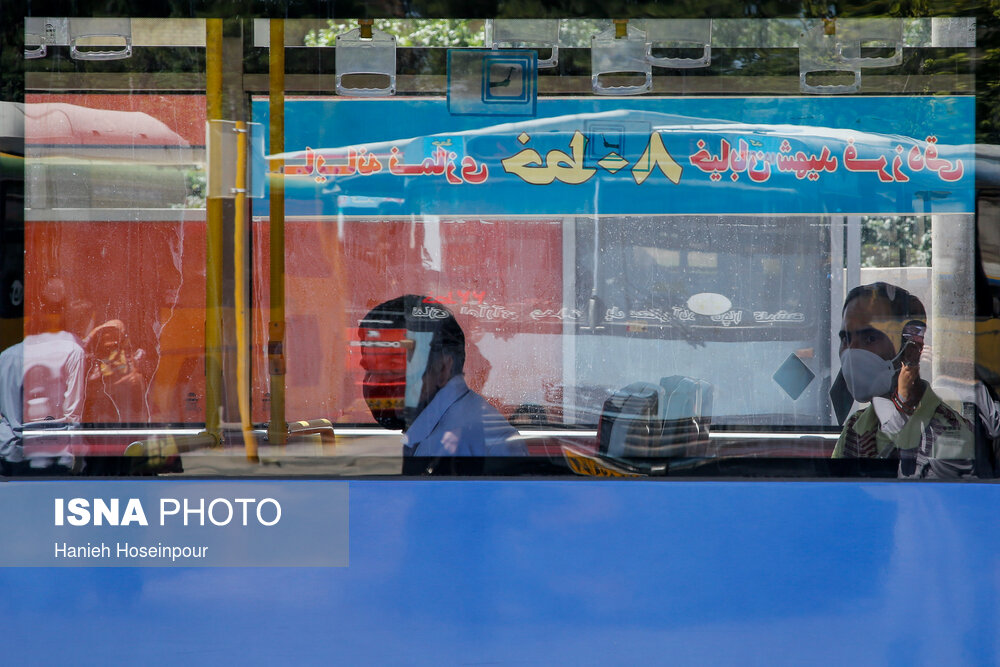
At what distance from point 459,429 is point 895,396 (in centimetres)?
110

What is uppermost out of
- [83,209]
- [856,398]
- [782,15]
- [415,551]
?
[782,15]

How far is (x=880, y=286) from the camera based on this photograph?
2.23 metres

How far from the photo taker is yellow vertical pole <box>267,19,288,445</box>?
2230 mm

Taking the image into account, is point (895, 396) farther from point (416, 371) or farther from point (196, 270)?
point (196, 270)

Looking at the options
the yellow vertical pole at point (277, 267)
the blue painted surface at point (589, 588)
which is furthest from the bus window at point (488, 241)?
the blue painted surface at point (589, 588)

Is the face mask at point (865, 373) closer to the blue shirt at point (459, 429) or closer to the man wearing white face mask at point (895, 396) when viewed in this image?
the man wearing white face mask at point (895, 396)

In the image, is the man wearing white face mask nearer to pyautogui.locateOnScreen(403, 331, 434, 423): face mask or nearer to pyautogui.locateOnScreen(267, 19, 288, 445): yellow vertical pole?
pyautogui.locateOnScreen(403, 331, 434, 423): face mask

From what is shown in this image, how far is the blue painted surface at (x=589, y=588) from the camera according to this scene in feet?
7.02

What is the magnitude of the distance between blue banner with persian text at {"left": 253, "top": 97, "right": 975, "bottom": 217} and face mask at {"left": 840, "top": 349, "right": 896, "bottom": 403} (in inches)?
14.4

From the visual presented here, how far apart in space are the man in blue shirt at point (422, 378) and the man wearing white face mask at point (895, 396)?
88cm

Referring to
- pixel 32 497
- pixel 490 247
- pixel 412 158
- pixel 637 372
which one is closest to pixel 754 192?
pixel 637 372

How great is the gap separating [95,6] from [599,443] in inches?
65.6

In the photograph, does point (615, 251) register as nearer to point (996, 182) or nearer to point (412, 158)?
point (412, 158)

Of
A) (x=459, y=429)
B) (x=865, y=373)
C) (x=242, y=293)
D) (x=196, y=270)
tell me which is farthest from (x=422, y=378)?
(x=865, y=373)
